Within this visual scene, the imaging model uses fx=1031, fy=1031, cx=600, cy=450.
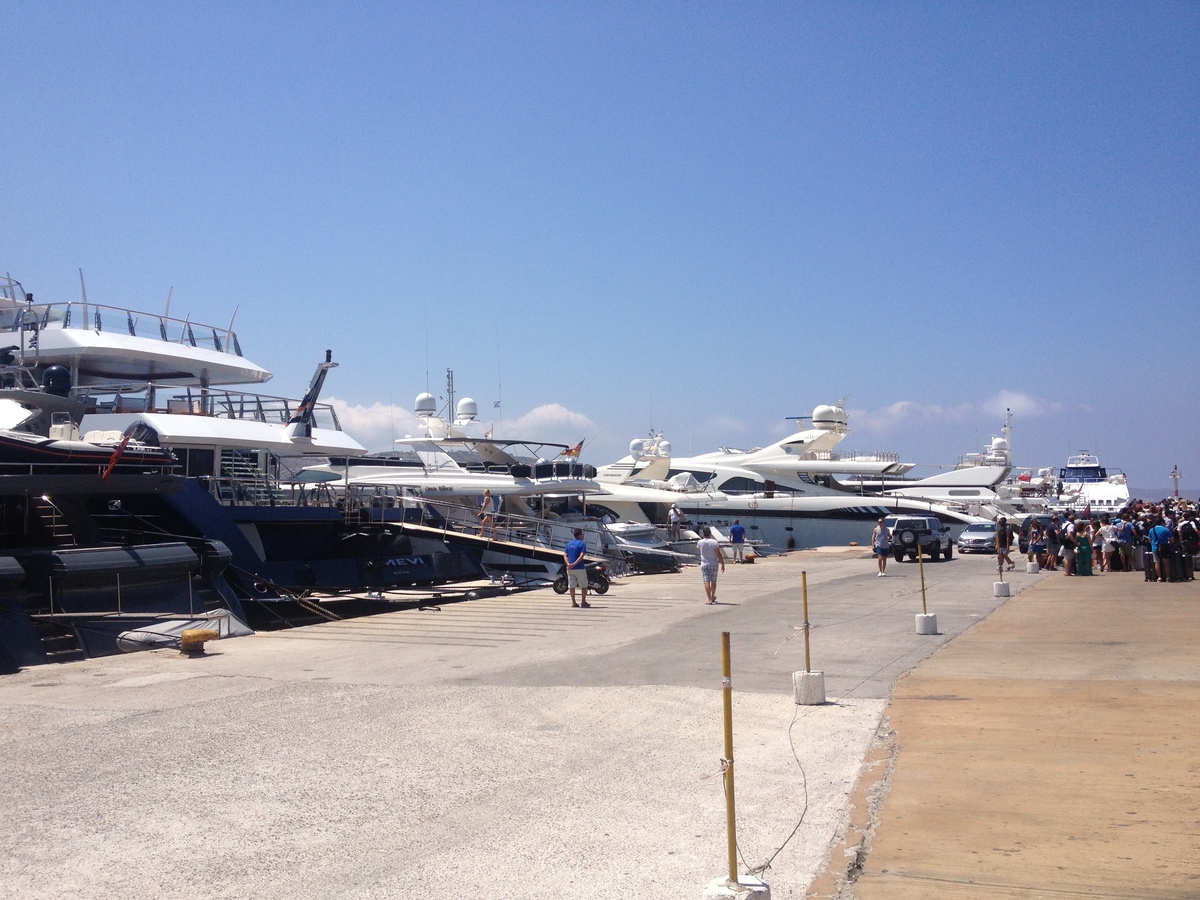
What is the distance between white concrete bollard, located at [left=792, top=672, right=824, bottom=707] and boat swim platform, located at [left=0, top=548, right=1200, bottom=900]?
12 cm

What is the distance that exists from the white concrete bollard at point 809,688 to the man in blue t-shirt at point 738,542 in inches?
828

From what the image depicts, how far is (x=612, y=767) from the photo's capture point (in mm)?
7137

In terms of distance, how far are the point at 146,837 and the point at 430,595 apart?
653 inches

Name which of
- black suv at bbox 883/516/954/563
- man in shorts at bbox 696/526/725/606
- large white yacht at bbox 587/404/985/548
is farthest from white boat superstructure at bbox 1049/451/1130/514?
man in shorts at bbox 696/526/725/606

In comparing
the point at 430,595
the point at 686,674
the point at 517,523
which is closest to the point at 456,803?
the point at 686,674

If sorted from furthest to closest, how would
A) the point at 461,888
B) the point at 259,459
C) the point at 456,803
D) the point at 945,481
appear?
the point at 945,481
the point at 259,459
the point at 456,803
the point at 461,888

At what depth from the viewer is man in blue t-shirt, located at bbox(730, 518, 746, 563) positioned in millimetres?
30438

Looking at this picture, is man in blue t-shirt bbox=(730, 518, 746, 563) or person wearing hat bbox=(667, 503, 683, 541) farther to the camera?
person wearing hat bbox=(667, 503, 683, 541)

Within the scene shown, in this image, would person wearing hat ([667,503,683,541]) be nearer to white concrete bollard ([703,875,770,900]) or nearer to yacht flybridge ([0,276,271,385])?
yacht flybridge ([0,276,271,385])

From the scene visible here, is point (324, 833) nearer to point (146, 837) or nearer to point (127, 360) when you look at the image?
point (146, 837)

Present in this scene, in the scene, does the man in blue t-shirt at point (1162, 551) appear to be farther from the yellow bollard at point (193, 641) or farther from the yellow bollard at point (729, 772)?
the yellow bollard at point (729, 772)

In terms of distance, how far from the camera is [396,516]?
26.0m

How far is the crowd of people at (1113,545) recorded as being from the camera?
20875 millimetres

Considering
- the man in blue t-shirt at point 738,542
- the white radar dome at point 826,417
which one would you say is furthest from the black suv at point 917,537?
the white radar dome at point 826,417
